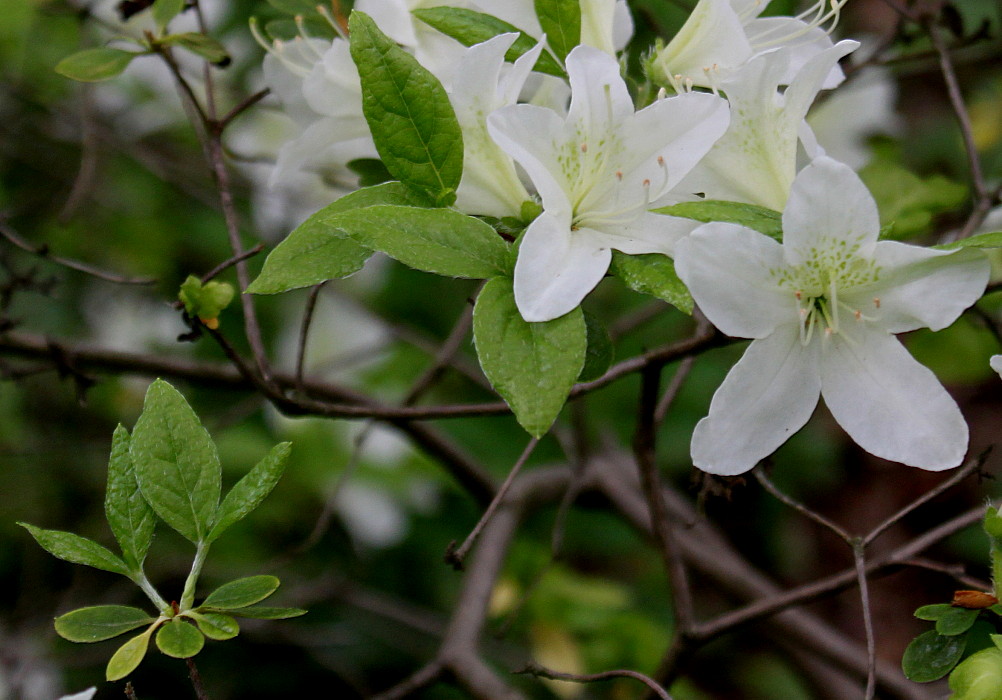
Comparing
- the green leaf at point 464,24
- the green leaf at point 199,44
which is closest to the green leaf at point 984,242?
the green leaf at point 464,24

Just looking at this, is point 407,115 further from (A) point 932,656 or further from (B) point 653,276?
(A) point 932,656

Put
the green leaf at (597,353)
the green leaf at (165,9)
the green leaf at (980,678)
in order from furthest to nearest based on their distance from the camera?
1. the green leaf at (165,9)
2. the green leaf at (597,353)
3. the green leaf at (980,678)

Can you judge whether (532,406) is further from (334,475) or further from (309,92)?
(334,475)

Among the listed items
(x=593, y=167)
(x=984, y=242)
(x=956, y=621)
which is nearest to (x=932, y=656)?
(x=956, y=621)

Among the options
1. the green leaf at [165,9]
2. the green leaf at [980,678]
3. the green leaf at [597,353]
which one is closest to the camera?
the green leaf at [980,678]

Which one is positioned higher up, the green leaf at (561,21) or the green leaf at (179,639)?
the green leaf at (561,21)

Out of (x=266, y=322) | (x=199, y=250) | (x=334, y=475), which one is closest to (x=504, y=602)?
(x=334, y=475)

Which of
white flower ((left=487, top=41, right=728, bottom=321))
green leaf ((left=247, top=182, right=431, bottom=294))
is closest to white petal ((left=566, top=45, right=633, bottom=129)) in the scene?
white flower ((left=487, top=41, right=728, bottom=321))

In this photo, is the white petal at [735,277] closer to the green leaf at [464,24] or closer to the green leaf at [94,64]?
the green leaf at [464,24]
